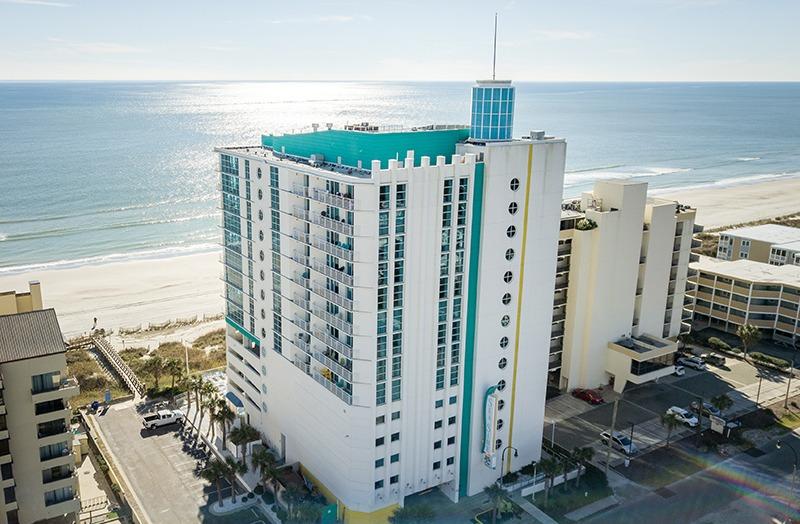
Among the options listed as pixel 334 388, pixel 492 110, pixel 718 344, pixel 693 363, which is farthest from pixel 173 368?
pixel 718 344

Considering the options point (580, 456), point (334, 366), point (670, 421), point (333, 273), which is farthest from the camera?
point (670, 421)

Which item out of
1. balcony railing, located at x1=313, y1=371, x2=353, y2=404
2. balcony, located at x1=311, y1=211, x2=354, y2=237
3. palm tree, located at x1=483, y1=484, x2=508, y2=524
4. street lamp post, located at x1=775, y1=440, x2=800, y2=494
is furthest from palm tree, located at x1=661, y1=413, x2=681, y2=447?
balcony, located at x1=311, y1=211, x2=354, y2=237

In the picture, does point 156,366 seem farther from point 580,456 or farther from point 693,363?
point 693,363

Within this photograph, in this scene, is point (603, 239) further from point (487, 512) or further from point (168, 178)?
point (168, 178)

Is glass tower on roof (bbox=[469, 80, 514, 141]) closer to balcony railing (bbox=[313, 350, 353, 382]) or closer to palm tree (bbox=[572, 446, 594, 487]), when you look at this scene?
balcony railing (bbox=[313, 350, 353, 382])

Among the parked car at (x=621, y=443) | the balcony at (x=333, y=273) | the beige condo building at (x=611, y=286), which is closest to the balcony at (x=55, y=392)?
the balcony at (x=333, y=273)

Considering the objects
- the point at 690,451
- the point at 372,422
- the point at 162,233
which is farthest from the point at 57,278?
the point at 690,451

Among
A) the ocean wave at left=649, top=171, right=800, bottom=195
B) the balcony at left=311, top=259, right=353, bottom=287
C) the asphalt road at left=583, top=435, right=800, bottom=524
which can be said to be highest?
the balcony at left=311, top=259, right=353, bottom=287
